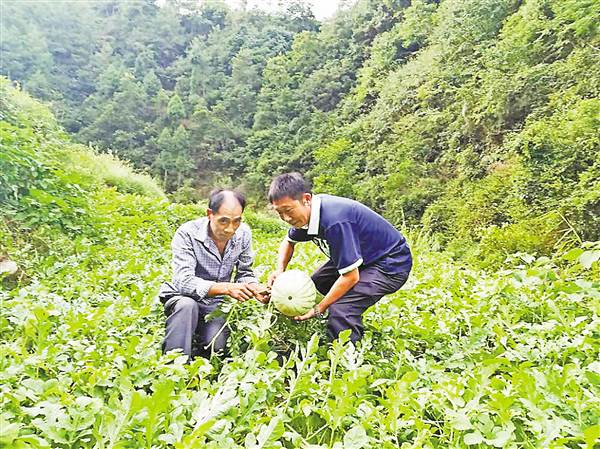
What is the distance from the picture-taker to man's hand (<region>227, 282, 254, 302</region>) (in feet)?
9.24

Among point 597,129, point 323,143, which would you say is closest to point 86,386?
point 597,129

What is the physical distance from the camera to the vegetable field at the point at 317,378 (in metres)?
1.56

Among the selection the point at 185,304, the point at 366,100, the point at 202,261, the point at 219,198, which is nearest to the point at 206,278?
the point at 202,261

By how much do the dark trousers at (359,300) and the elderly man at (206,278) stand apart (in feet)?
1.51

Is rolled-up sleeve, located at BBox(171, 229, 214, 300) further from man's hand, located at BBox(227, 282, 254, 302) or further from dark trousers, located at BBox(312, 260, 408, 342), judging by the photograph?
dark trousers, located at BBox(312, 260, 408, 342)

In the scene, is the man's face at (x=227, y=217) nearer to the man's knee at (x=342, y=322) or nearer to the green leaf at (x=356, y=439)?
the man's knee at (x=342, y=322)

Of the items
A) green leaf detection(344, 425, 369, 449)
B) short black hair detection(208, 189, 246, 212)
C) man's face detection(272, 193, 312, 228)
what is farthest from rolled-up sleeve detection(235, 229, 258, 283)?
green leaf detection(344, 425, 369, 449)

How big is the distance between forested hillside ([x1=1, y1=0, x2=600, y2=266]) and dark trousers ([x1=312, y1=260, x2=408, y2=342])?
3.34 meters

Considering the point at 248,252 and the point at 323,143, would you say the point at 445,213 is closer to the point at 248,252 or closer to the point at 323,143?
the point at 248,252

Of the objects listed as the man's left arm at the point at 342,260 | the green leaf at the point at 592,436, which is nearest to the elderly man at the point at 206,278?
the man's left arm at the point at 342,260

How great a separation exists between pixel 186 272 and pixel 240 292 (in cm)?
41

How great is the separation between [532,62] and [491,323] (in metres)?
8.66

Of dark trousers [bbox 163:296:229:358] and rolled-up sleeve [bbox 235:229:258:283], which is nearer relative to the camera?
dark trousers [bbox 163:296:229:358]

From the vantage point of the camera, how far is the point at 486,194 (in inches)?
369
